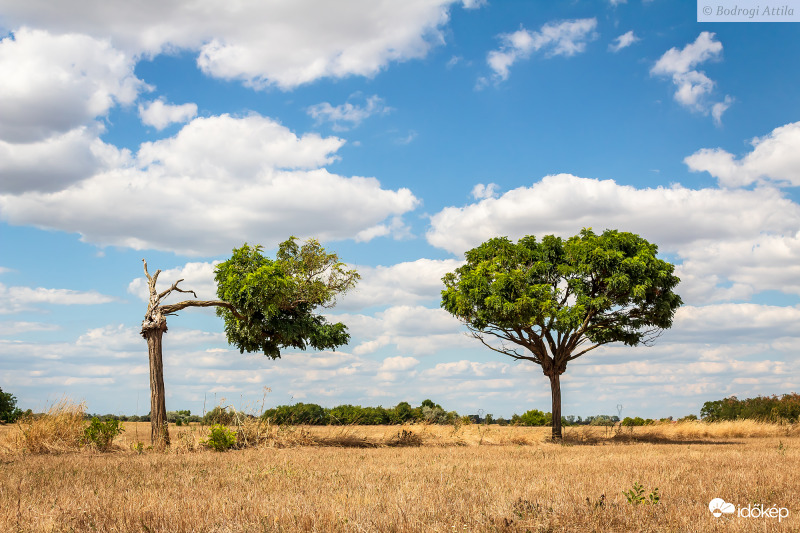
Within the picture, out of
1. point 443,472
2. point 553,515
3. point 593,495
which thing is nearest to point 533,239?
point 443,472

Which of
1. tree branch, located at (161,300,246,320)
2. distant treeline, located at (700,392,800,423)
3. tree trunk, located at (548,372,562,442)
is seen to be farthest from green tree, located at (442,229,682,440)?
distant treeline, located at (700,392,800,423)

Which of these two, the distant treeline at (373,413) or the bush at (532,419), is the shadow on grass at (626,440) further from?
the bush at (532,419)

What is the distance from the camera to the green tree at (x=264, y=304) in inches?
801

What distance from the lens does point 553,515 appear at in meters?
6.56

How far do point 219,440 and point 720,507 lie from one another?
15.2 metres

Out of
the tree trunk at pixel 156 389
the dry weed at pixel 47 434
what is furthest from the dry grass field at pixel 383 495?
the tree trunk at pixel 156 389

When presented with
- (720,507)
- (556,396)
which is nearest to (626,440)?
(556,396)

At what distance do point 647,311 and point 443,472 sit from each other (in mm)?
19682

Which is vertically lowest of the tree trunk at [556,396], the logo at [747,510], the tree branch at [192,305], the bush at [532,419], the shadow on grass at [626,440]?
the bush at [532,419]

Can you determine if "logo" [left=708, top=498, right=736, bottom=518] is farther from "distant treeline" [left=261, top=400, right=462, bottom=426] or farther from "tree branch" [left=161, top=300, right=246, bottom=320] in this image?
"distant treeline" [left=261, top=400, right=462, bottom=426]

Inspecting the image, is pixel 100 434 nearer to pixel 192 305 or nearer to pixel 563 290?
pixel 192 305

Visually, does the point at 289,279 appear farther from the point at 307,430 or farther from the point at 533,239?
the point at 533,239

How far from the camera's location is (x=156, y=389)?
1995 cm

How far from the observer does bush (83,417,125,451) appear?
17.7 metres
